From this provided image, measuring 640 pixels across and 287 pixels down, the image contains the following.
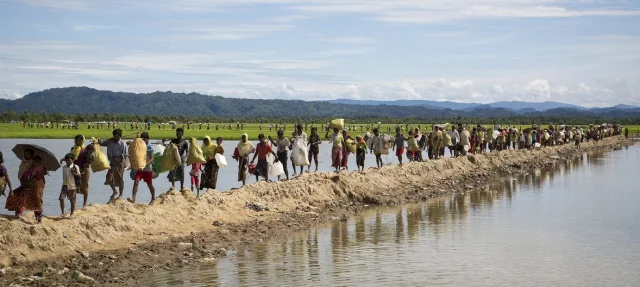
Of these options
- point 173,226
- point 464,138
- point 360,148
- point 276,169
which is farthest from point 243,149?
point 464,138

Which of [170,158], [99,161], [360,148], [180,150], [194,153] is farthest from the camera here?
[360,148]

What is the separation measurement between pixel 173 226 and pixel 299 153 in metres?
6.58

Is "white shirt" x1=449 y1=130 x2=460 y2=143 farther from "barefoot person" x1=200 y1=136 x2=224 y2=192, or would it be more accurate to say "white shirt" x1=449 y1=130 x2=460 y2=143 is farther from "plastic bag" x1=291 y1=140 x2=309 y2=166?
"barefoot person" x1=200 y1=136 x2=224 y2=192

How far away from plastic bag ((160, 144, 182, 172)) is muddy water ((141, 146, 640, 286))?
256cm

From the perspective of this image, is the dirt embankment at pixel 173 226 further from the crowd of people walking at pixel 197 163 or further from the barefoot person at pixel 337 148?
the barefoot person at pixel 337 148

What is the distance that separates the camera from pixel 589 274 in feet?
45.2

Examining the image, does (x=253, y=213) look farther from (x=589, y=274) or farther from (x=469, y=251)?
(x=589, y=274)

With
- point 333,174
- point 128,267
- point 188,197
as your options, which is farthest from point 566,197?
point 128,267

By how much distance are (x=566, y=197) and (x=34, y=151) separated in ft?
61.0

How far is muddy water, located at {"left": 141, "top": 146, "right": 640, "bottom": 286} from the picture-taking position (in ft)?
43.1

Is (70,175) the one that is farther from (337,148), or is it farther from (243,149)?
(337,148)

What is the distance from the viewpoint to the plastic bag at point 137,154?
51.5 ft

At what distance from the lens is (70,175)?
13.8 metres

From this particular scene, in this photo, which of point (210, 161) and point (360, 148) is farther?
point (360, 148)
